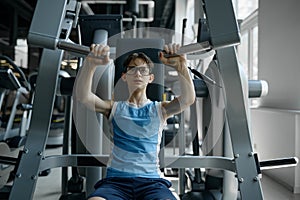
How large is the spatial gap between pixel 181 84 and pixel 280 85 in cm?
227

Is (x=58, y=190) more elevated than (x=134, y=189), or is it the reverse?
(x=134, y=189)

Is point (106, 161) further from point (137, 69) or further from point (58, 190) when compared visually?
point (58, 190)

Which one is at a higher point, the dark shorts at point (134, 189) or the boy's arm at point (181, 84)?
the boy's arm at point (181, 84)

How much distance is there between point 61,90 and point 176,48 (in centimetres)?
85

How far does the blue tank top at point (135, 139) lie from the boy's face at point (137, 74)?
10cm

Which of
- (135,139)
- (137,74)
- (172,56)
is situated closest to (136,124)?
(135,139)

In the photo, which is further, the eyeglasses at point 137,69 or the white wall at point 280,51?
the white wall at point 280,51

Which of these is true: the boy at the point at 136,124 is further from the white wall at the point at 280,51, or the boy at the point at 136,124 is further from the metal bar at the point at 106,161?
the white wall at the point at 280,51

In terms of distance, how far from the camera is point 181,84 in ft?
4.52

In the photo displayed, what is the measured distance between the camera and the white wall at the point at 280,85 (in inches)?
113

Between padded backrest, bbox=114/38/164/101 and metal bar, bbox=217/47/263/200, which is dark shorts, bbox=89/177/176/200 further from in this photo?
padded backrest, bbox=114/38/164/101

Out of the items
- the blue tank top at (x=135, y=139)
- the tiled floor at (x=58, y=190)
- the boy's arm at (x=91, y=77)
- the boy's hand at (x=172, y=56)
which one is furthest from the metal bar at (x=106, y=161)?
the tiled floor at (x=58, y=190)

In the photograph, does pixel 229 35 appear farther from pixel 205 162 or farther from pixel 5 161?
pixel 5 161

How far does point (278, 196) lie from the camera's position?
2650mm
